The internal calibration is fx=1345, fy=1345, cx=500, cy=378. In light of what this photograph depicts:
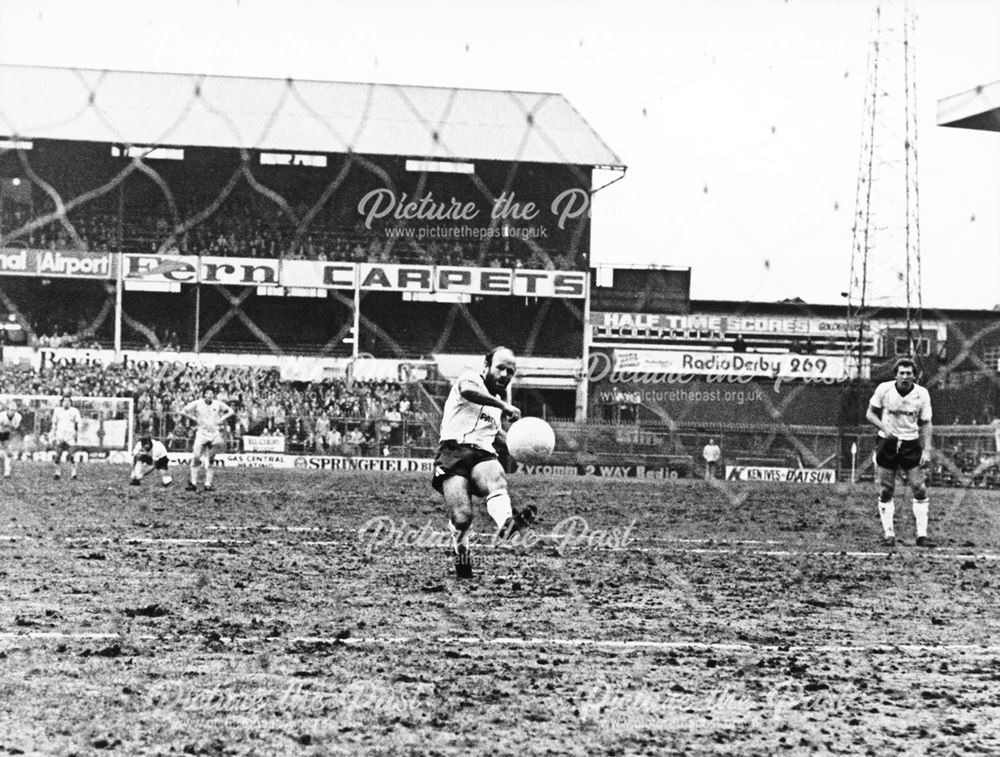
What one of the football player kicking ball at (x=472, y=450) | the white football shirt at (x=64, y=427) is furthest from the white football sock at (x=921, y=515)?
the white football shirt at (x=64, y=427)

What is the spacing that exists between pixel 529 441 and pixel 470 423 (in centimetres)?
76

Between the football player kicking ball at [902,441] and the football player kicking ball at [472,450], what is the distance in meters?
4.39

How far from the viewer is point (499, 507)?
8.41m

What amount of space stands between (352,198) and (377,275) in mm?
2456

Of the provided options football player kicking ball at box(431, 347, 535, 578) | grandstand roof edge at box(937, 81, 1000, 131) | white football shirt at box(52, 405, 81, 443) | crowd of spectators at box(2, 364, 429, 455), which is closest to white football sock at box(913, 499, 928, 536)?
grandstand roof edge at box(937, 81, 1000, 131)

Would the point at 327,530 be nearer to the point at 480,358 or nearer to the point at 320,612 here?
the point at 320,612

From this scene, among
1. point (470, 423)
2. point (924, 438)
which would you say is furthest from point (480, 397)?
point (924, 438)

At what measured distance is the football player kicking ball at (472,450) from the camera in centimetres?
845

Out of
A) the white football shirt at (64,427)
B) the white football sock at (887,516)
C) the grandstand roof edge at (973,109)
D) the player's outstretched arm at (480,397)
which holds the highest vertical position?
the grandstand roof edge at (973,109)

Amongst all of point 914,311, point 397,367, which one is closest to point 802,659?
point 397,367

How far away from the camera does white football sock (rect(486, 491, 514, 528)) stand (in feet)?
27.4

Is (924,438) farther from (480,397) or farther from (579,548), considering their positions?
(480,397)

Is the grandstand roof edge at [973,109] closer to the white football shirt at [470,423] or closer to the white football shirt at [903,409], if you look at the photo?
the white football shirt at [903,409]

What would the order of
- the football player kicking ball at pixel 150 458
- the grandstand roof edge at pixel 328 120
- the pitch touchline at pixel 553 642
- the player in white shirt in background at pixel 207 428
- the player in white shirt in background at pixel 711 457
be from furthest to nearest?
the grandstand roof edge at pixel 328 120, the player in white shirt in background at pixel 711 457, the football player kicking ball at pixel 150 458, the player in white shirt in background at pixel 207 428, the pitch touchline at pixel 553 642
